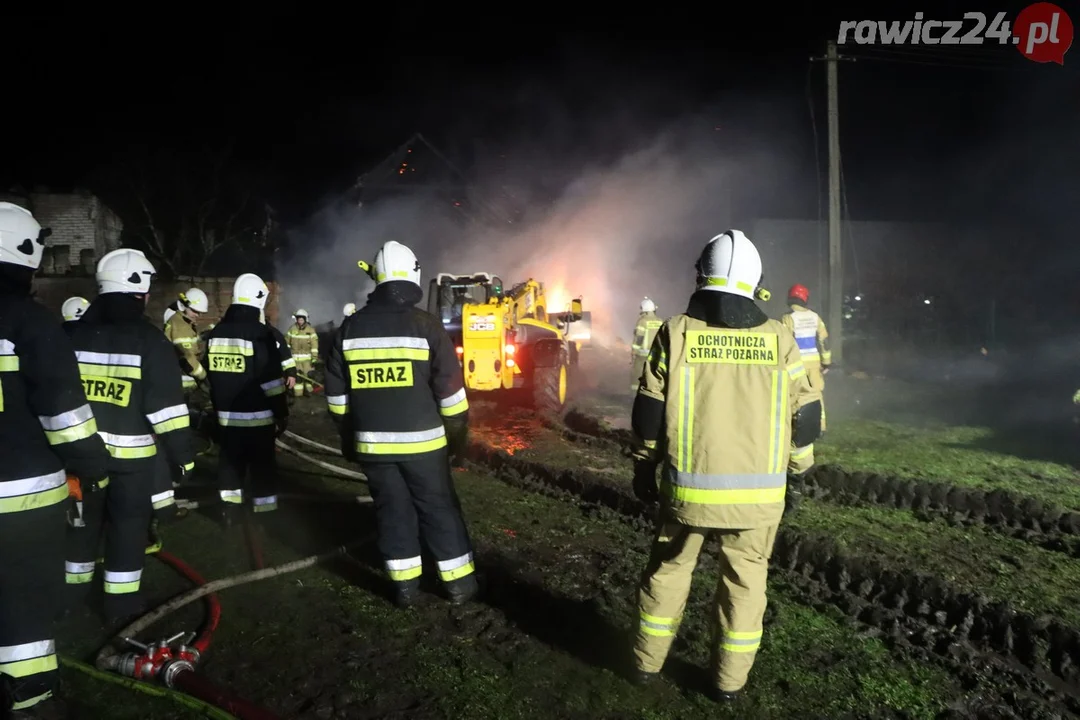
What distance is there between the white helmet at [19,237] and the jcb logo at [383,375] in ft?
5.29

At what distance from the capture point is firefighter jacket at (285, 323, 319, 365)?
1331 cm

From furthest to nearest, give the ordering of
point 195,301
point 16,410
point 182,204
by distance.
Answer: point 182,204, point 195,301, point 16,410

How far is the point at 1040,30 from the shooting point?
1577cm

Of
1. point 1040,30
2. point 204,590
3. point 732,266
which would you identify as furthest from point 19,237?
point 1040,30

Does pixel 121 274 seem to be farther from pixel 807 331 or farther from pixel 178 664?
pixel 807 331

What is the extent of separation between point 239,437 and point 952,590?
5.29 meters

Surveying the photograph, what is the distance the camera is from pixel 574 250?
27062 millimetres

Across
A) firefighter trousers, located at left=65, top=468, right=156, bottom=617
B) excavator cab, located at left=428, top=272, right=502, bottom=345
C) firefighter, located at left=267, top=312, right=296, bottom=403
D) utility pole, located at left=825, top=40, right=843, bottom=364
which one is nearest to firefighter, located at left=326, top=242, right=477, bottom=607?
firefighter trousers, located at left=65, top=468, right=156, bottom=617

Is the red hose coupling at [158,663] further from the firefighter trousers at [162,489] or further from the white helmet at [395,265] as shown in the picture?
the white helmet at [395,265]

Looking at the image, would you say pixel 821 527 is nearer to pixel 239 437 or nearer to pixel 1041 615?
pixel 1041 615

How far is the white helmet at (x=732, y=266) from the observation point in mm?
2928

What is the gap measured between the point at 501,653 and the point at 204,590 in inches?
75.5

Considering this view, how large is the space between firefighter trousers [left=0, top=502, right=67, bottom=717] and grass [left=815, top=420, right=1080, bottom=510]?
263 inches

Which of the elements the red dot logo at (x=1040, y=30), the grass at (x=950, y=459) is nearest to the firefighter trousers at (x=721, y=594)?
the grass at (x=950, y=459)
